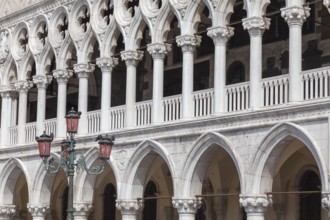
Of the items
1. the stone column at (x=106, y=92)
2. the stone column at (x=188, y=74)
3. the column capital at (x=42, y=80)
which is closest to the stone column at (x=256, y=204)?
the stone column at (x=188, y=74)

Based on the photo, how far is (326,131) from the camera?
16938 mm

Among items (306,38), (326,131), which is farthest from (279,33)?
(326,131)

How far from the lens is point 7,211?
25.9m

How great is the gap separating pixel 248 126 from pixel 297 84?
141 centimetres

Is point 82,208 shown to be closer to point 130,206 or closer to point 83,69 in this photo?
point 130,206

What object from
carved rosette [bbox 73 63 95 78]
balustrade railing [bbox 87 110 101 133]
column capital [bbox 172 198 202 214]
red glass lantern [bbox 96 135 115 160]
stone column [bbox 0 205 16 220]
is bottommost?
stone column [bbox 0 205 16 220]

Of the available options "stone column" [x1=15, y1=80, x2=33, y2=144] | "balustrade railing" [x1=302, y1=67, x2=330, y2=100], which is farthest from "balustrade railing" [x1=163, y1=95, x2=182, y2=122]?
"stone column" [x1=15, y1=80, x2=33, y2=144]

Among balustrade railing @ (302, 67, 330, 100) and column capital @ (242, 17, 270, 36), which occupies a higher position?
column capital @ (242, 17, 270, 36)

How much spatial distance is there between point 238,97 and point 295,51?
1.87 m

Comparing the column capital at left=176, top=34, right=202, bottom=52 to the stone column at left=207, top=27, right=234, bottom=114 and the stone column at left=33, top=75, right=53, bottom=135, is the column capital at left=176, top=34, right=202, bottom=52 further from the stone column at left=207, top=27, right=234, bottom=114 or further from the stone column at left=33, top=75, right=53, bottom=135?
the stone column at left=33, top=75, right=53, bottom=135

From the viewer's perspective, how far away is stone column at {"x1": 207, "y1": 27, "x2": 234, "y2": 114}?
19.5m

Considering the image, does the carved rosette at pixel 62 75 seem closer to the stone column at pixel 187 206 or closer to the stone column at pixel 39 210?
the stone column at pixel 39 210

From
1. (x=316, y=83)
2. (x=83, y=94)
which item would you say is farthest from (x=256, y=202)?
(x=83, y=94)

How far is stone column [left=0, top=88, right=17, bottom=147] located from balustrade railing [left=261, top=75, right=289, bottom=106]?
10.2 m
